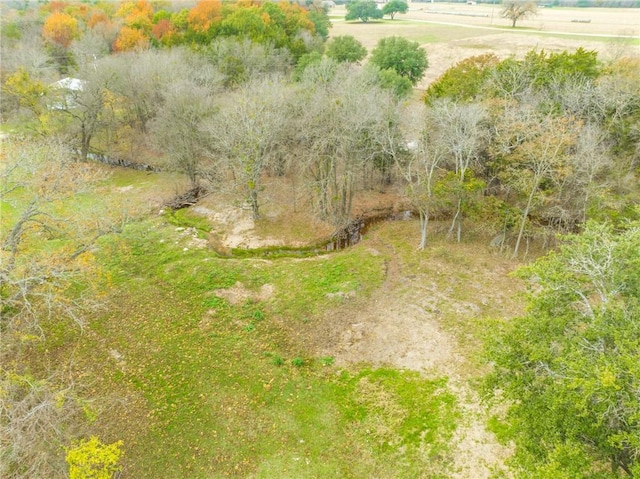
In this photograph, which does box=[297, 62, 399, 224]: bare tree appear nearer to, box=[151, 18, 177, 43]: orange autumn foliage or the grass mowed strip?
the grass mowed strip

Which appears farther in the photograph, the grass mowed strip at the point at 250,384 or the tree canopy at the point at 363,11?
the tree canopy at the point at 363,11

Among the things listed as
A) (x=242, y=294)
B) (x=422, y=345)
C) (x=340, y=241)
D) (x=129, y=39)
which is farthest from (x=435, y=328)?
(x=129, y=39)

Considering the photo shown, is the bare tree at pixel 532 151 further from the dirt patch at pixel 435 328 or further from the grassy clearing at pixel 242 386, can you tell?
the grassy clearing at pixel 242 386

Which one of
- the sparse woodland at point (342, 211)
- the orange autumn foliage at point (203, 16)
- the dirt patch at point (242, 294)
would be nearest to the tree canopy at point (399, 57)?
the sparse woodland at point (342, 211)

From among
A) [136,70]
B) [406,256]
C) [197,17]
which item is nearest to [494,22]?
[197,17]

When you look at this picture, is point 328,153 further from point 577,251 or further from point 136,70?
point 136,70
